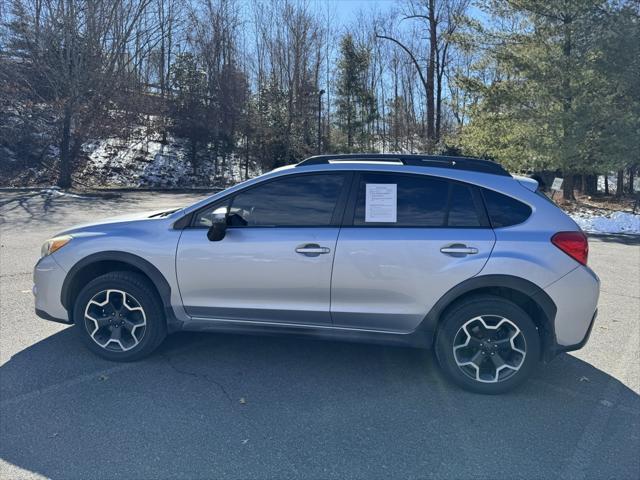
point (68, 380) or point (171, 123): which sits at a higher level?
point (171, 123)

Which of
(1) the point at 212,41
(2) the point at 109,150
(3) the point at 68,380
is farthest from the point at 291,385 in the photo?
(1) the point at 212,41

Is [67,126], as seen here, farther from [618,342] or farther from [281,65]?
[618,342]

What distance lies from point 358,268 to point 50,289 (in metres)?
2.60

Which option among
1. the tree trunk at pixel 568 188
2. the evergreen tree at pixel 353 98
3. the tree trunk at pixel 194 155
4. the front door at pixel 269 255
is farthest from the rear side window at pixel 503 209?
the evergreen tree at pixel 353 98

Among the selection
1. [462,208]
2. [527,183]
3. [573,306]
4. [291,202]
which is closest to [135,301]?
[291,202]

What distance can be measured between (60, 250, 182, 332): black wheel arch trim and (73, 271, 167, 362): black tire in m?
0.07

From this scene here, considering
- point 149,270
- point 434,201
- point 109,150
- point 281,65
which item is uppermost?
point 281,65

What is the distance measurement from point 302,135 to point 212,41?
743cm

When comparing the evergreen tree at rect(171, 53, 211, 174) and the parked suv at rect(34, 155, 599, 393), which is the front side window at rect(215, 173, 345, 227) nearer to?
the parked suv at rect(34, 155, 599, 393)

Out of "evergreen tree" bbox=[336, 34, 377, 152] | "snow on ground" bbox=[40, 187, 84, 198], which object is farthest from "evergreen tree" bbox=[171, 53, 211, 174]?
"snow on ground" bbox=[40, 187, 84, 198]

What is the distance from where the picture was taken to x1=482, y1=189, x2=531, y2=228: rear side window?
373cm

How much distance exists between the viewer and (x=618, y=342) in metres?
4.89

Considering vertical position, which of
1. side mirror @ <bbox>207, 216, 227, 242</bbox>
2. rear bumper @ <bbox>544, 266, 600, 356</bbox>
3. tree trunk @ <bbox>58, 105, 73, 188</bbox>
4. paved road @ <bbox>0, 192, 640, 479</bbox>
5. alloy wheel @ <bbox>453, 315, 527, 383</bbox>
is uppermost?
tree trunk @ <bbox>58, 105, 73, 188</bbox>

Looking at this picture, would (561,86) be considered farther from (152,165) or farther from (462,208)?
(152,165)
